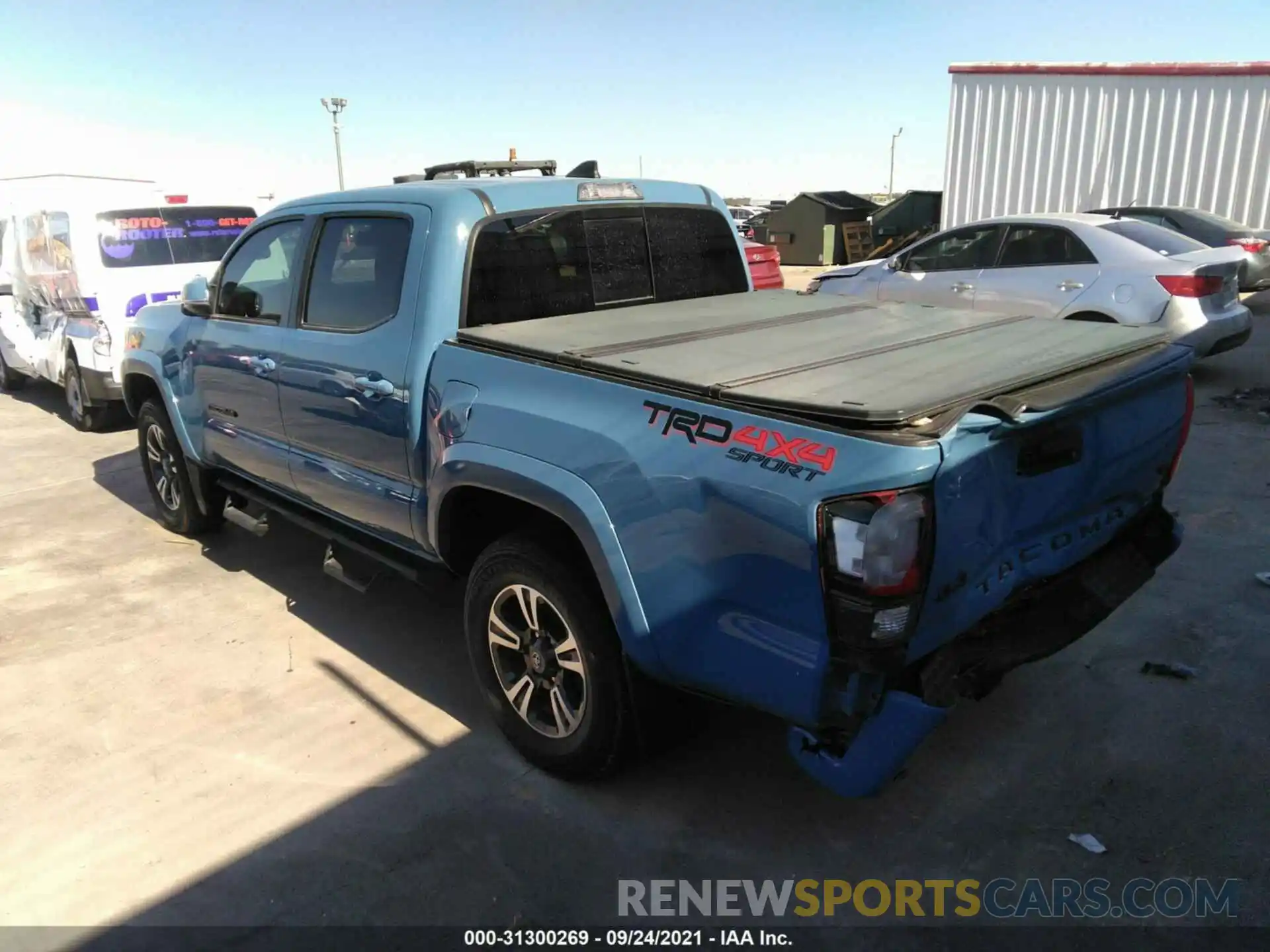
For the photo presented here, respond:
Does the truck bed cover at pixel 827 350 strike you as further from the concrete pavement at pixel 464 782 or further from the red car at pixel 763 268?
the red car at pixel 763 268

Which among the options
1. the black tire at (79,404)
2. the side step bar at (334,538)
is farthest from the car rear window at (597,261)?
the black tire at (79,404)

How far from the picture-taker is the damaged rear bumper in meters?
2.38

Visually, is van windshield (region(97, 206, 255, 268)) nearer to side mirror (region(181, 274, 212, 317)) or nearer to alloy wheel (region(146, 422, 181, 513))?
alloy wheel (region(146, 422, 181, 513))

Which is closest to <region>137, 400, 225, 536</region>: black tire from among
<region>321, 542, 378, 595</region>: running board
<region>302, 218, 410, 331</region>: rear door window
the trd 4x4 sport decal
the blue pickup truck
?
the blue pickup truck

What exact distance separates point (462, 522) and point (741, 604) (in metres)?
1.35

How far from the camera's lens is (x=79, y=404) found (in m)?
8.87

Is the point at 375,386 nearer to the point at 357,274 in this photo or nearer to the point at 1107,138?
the point at 357,274

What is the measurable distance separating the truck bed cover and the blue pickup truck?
0.05 ft

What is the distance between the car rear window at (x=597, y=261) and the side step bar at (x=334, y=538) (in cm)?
107

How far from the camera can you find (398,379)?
3.45 m

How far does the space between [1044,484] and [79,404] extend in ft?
29.5

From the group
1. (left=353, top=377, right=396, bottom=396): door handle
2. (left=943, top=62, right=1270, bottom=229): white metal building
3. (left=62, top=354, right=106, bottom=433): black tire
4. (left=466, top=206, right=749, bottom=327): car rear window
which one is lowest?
(left=62, top=354, right=106, bottom=433): black tire

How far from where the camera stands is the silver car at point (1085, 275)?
778 cm

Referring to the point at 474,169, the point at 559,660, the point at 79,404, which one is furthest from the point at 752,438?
the point at 79,404
